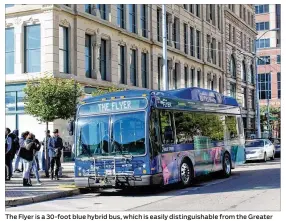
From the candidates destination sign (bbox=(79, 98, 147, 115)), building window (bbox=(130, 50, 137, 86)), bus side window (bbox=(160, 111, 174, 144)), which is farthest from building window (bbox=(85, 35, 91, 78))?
bus side window (bbox=(160, 111, 174, 144))

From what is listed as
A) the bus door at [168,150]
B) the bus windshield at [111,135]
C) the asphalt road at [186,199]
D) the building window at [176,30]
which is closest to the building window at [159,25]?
the building window at [176,30]

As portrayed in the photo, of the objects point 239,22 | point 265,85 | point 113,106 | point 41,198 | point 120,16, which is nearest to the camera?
point 41,198

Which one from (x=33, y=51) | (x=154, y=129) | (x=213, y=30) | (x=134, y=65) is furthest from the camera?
(x=213, y=30)

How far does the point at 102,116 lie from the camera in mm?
14055

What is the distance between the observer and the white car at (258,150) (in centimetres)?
2769

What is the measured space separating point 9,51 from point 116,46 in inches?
296

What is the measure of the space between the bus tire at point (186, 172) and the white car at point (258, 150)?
12.7 metres

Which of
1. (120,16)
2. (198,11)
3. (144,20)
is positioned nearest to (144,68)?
(144,20)

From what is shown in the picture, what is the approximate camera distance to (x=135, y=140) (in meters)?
13.4

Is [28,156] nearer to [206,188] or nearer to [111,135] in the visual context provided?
[111,135]

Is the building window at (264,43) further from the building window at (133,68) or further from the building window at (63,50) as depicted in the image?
the building window at (63,50)
